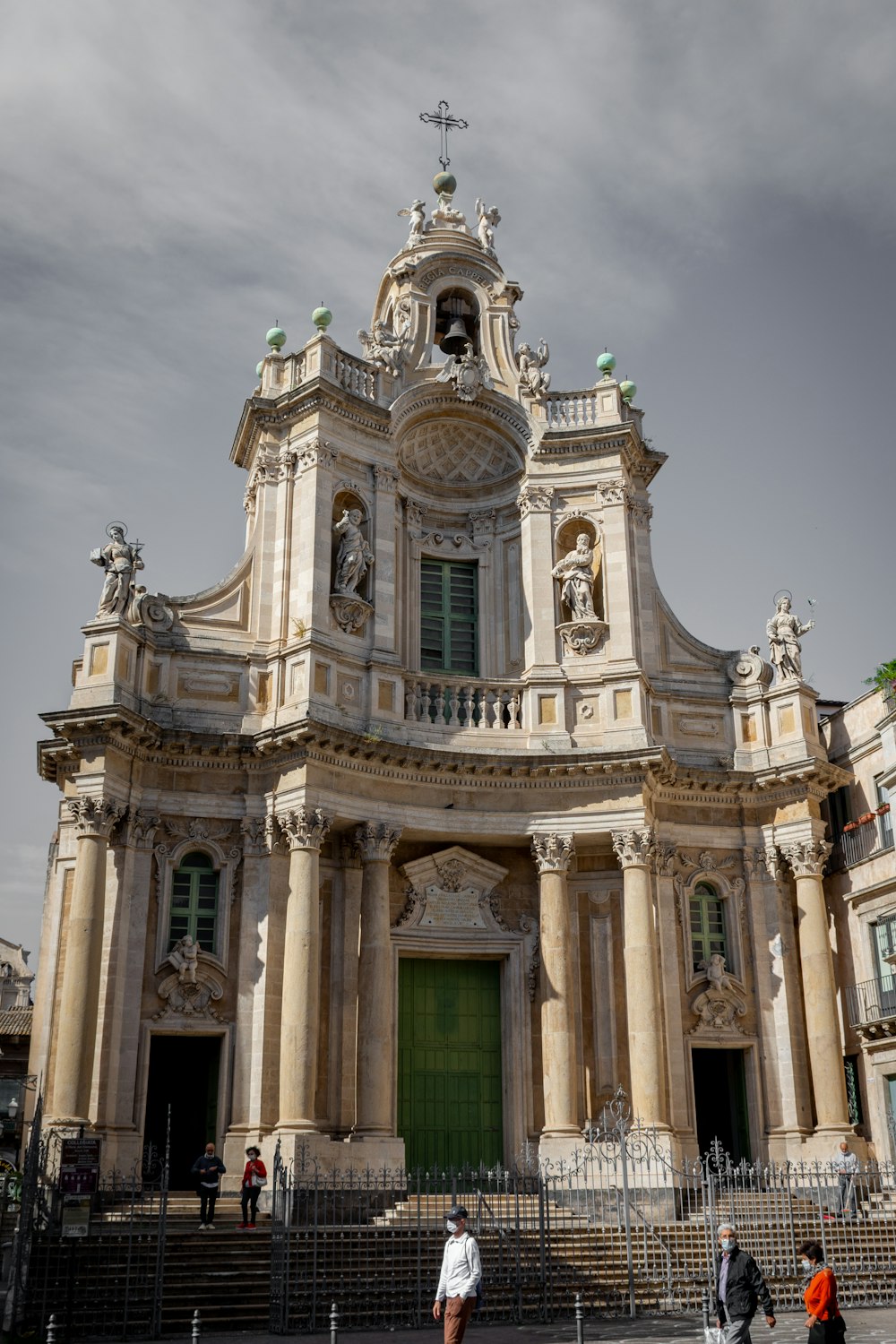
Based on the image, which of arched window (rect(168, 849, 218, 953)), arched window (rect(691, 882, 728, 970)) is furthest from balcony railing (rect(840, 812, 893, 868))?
arched window (rect(168, 849, 218, 953))

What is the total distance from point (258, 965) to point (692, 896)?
29.5 feet

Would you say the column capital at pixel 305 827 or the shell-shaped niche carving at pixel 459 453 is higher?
the shell-shaped niche carving at pixel 459 453

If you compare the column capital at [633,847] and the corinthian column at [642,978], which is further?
the column capital at [633,847]

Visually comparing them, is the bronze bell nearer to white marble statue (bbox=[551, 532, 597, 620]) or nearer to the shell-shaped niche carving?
the shell-shaped niche carving

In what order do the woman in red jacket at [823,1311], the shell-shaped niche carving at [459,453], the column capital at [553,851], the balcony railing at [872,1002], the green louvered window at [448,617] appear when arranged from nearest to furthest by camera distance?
the woman in red jacket at [823,1311] < the column capital at [553,851] < the balcony railing at [872,1002] < the green louvered window at [448,617] < the shell-shaped niche carving at [459,453]

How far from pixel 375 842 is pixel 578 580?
711 cm

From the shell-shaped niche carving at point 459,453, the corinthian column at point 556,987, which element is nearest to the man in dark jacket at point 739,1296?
the corinthian column at point 556,987

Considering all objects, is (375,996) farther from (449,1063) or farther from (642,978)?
(642,978)

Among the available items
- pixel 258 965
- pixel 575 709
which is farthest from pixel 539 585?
pixel 258 965

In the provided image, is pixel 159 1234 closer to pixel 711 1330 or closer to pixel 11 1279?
pixel 11 1279

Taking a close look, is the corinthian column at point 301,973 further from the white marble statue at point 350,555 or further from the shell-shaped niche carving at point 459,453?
the shell-shaped niche carving at point 459,453

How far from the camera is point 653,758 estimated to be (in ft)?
85.5

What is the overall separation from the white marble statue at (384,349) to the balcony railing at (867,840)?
538 inches

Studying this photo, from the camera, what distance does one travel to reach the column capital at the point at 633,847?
2583cm
